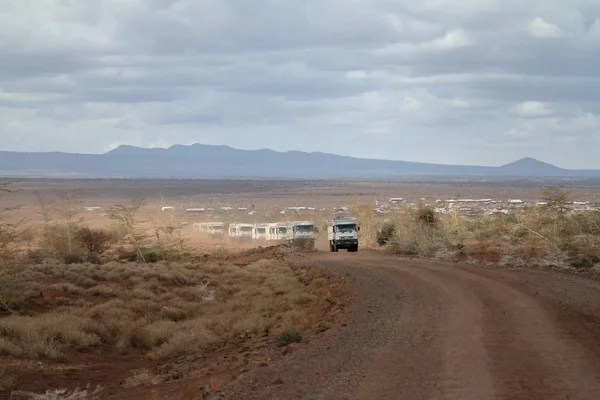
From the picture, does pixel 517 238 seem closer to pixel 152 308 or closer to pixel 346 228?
pixel 346 228

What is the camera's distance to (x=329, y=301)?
22547 millimetres

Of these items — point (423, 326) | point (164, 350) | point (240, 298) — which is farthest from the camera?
point (240, 298)

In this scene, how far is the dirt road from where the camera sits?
1093 cm

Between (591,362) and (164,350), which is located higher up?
(591,362)

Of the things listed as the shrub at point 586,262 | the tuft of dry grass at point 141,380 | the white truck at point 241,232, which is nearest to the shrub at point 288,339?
the tuft of dry grass at point 141,380

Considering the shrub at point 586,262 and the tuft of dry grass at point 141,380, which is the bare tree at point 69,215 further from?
the shrub at point 586,262

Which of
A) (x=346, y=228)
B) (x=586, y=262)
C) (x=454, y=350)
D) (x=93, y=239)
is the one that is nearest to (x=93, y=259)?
(x=93, y=239)

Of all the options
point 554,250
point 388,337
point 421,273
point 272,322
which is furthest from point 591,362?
point 554,250

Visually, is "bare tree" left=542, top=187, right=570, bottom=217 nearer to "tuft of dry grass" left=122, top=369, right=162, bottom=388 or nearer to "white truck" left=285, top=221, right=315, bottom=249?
"white truck" left=285, top=221, right=315, bottom=249

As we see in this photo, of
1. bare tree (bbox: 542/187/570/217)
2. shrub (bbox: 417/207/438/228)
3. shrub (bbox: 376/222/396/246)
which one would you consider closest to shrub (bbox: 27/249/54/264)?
shrub (bbox: 417/207/438/228)

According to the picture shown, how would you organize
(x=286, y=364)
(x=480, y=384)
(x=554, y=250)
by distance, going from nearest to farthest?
(x=480, y=384)
(x=286, y=364)
(x=554, y=250)

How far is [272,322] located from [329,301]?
122 inches

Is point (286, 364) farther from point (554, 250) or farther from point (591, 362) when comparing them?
point (554, 250)

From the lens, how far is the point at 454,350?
13.5 metres
